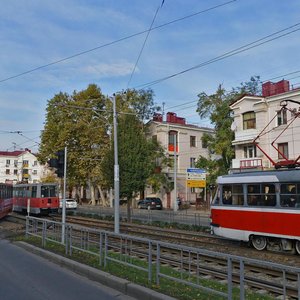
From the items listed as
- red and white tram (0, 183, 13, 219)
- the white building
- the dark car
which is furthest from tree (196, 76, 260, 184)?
the white building

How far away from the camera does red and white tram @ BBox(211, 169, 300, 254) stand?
45.3 feet

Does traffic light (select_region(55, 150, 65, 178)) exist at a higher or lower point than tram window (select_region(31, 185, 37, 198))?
higher

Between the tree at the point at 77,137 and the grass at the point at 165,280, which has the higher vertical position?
the tree at the point at 77,137

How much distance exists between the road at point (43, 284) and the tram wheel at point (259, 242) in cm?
758

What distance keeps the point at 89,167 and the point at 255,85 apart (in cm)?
2225

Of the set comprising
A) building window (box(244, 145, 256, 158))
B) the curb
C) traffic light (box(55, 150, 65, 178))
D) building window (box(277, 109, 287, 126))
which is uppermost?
building window (box(277, 109, 287, 126))

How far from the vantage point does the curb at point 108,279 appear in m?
7.07

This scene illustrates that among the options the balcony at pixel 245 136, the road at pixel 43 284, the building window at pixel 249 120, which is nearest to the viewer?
the road at pixel 43 284

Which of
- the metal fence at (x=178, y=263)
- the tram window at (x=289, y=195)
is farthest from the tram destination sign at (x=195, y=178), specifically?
the metal fence at (x=178, y=263)

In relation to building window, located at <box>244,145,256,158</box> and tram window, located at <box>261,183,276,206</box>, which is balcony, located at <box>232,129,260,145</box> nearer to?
building window, located at <box>244,145,256,158</box>

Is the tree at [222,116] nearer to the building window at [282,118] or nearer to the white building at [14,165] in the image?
the building window at [282,118]

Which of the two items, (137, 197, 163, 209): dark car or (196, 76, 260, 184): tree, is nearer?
(196, 76, 260, 184): tree

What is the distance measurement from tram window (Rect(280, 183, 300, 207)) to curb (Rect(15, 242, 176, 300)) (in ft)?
24.0

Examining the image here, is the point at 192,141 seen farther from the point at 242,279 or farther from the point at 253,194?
the point at 242,279
